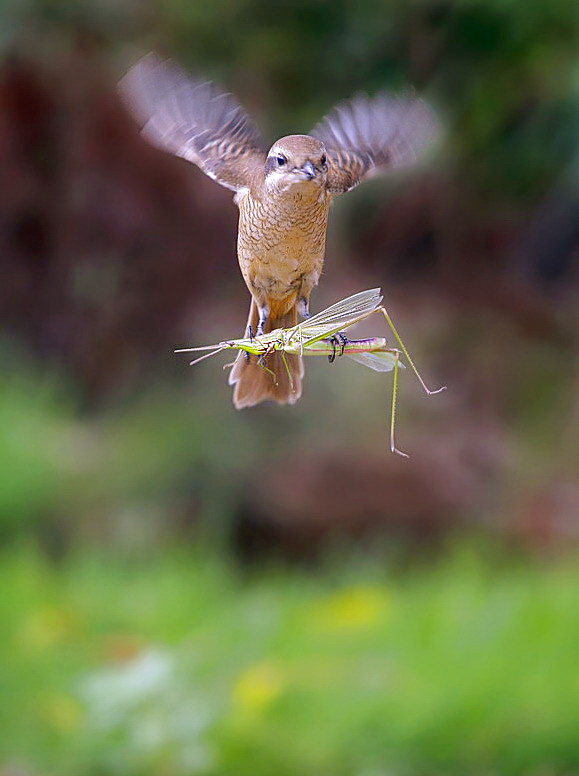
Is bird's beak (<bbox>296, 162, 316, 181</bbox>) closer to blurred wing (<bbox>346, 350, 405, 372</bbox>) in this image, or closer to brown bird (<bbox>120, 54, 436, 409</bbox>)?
brown bird (<bbox>120, 54, 436, 409</bbox>)

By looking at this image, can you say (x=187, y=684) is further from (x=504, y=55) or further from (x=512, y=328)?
(x=512, y=328)

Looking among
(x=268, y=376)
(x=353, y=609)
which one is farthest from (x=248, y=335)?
(x=353, y=609)

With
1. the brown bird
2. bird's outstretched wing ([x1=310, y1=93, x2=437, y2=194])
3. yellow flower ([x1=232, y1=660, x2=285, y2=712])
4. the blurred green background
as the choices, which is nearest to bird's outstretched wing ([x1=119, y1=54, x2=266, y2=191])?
the brown bird

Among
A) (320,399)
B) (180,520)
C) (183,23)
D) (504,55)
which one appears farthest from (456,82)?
(180,520)

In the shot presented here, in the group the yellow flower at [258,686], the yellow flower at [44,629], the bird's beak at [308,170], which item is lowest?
the bird's beak at [308,170]

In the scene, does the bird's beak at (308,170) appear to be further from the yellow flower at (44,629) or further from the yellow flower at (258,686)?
the yellow flower at (44,629)

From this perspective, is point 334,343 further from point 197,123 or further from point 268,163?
point 197,123

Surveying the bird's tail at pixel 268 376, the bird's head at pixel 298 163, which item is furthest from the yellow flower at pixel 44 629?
the bird's head at pixel 298 163
